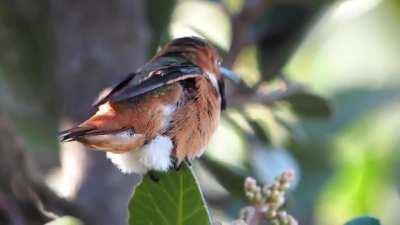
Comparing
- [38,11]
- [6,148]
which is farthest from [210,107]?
[38,11]

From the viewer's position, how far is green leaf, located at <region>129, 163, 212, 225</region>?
158cm

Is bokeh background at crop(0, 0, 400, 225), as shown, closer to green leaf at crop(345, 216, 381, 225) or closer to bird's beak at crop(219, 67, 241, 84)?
bird's beak at crop(219, 67, 241, 84)

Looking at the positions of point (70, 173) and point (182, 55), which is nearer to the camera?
point (182, 55)

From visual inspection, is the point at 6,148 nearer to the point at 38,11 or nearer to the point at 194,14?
the point at 38,11

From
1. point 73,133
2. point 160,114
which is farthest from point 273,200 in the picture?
point 160,114

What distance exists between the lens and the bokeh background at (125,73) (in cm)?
232

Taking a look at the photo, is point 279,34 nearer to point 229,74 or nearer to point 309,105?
point 309,105

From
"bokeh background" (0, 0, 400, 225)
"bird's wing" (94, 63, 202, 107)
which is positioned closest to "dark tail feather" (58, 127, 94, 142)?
"bird's wing" (94, 63, 202, 107)

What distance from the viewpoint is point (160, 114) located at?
199 cm

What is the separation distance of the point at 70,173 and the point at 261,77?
502 mm

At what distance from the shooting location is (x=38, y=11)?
2.68 m

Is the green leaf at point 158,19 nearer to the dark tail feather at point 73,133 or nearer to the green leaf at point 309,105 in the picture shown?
the green leaf at point 309,105

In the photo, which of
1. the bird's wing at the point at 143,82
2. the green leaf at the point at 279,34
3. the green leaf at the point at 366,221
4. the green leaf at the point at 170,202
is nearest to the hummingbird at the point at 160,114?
the bird's wing at the point at 143,82

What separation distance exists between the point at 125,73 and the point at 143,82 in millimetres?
570
